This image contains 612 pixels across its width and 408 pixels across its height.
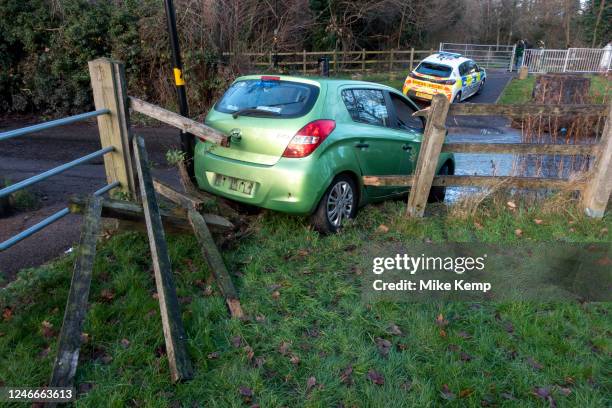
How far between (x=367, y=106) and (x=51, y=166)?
670 centimetres

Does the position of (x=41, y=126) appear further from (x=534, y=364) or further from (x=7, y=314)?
(x=534, y=364)

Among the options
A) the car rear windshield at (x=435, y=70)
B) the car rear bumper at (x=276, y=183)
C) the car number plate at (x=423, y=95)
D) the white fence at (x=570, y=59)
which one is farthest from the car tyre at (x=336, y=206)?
the white fence at (x=570, y=59)

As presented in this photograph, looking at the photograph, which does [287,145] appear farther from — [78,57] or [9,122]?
[9,122]

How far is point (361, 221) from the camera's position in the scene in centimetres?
536

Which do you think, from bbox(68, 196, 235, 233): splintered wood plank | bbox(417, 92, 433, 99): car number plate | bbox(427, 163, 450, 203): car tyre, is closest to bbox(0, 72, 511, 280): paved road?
bbox(68, 196, 235, 233): splintered wood plank

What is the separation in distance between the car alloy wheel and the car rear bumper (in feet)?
1.02

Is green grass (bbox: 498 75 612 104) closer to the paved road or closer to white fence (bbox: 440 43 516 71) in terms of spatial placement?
the paved road

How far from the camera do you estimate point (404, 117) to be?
6270 mm

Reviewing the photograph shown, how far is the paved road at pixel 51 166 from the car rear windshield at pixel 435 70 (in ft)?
7.63

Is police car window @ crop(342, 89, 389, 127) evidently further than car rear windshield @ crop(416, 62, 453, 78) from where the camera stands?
No

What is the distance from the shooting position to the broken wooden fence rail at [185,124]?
4199 mm

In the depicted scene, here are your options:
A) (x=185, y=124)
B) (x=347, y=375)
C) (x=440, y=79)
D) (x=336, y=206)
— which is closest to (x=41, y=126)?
(x=185, y=124)

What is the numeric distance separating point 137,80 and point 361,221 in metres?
11.5

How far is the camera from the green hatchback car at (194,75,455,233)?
4.60m
